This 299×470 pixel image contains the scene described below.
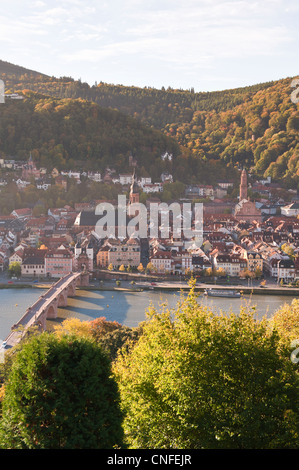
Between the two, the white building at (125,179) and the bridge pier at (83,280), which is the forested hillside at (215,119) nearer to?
the white building at (125,179)

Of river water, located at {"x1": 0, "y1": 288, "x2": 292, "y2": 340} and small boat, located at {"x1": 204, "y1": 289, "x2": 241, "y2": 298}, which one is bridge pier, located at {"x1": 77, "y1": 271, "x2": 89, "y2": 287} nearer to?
river water, located at {"x1": 0, "y1": 288, "x2": 292, "y2": 340}

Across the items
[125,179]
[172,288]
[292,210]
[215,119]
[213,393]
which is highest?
[215,119]

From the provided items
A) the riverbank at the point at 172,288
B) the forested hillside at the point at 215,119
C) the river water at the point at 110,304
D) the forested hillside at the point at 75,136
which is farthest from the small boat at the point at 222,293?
the forested hillside at the point at 215,119

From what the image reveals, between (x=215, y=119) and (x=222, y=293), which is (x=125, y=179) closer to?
(x=222, y=293)

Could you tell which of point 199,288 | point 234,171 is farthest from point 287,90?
point 199,288

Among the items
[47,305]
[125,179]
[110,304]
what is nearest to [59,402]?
[47,305]
